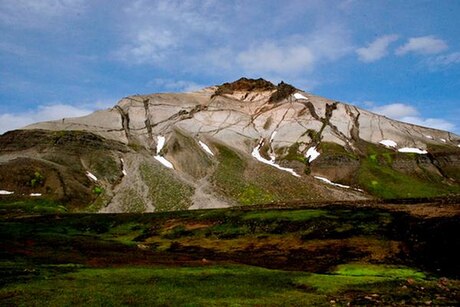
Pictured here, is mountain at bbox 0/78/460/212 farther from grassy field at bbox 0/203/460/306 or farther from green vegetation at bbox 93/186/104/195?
grassy field at bbox 0/203/460/306

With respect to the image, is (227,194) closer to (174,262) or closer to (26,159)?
(26,159)

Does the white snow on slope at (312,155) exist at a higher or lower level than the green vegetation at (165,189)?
higher

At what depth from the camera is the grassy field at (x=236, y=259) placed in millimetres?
30719

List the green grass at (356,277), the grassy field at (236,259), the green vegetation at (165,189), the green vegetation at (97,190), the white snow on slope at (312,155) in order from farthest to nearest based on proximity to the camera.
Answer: the white snow on slope at (312,155), the green vegetation at (97,190), the green vegetation at (165,189), the green grass at (356,277), the grassy field at (236,259)

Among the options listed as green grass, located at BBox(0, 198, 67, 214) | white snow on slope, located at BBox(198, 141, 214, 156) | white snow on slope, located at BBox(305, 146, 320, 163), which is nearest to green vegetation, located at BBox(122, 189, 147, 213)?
green grass, located at BBox(0, 198, 67, 214)

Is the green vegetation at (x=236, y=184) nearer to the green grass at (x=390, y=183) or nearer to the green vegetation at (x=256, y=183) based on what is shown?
the green vegetation at (x=256, y=183)

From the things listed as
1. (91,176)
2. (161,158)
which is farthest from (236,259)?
(161,158)

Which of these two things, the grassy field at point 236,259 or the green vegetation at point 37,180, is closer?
the grassy field at point 236,259

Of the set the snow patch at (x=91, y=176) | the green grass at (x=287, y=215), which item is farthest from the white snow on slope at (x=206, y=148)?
the green grass at (x=287, y=215)

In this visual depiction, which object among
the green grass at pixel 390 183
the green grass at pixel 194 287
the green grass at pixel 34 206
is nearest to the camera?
the green grass at pixel 194 287

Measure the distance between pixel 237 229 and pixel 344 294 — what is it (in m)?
47.6

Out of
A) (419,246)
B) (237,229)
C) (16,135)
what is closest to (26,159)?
(16,135)

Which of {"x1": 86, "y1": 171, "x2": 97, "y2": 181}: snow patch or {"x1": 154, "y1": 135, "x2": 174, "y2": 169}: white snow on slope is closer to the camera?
{"x1": 86, "y1": 171, "x2": 97, "y2": 181}: snow patch

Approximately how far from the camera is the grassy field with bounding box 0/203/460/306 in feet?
101
